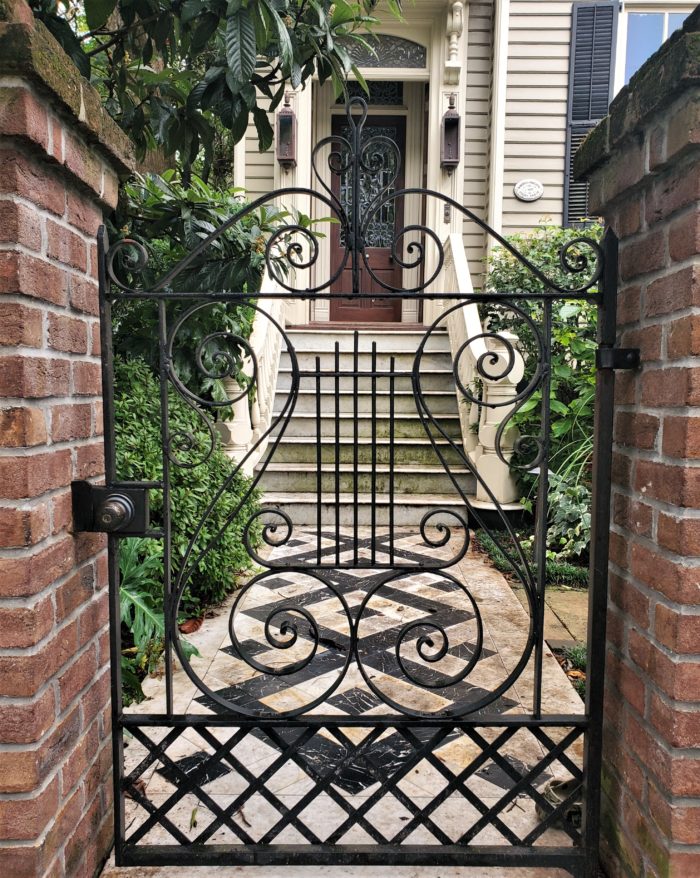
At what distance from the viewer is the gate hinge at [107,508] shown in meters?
1.28

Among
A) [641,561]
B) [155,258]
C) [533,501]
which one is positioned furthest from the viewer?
[533,501]

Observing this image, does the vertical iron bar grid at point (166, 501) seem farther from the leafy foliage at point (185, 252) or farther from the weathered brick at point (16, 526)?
the leafy foliage at point (185, 252)

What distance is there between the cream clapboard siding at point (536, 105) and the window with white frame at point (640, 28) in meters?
0.57

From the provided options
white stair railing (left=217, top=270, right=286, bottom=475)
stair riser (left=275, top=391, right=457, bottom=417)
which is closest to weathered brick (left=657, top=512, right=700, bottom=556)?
Answer: white stair railing (left=217, top=270, right=286, bottom=475)

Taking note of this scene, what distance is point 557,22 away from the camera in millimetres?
6477

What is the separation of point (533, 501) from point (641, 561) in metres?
3.18

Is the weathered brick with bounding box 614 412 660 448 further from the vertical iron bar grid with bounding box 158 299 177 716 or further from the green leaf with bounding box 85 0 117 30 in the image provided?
the green leaf with bounding box 85 0 117 30

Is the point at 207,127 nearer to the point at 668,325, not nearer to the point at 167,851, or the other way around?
the point at 668,325

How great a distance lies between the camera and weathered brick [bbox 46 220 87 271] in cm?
119

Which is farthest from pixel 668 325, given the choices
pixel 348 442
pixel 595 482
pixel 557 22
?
pixel 557 22

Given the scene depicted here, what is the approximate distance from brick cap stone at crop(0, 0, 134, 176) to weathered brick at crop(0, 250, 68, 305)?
0.27 meters

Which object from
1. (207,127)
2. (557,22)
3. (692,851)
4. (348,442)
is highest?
(557,22)

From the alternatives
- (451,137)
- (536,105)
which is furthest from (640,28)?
(451,137)

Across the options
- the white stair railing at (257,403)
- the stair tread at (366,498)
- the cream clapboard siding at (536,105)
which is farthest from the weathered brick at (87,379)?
the cream clapboard siding at (536,105)
